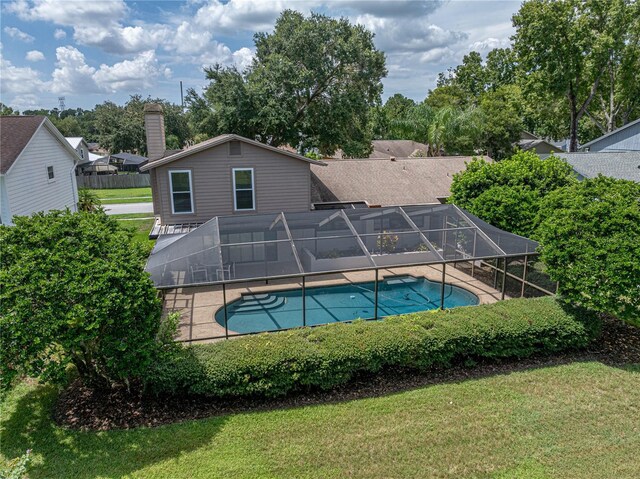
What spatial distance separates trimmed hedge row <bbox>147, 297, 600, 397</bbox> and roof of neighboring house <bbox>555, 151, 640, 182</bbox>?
46.2 ft

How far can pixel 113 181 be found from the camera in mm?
43531

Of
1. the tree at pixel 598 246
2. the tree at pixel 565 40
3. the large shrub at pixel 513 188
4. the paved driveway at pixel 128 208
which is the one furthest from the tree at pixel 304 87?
the tree at pixel 598 246

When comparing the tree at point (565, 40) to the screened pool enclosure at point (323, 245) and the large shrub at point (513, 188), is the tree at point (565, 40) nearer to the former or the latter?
the large shrub at point (513, 188)

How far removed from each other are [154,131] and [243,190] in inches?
214

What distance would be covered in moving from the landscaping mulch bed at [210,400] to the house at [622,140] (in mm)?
20922

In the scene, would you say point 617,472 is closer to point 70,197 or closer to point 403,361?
point 403,361

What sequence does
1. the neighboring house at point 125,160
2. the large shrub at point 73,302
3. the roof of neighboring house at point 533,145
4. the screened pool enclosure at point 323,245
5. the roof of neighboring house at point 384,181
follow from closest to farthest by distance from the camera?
the large shrub at point 73,302 < the screened pool enclosure at point 323,245 < the roof of neighboring house at point 384,181 < the roof of neighboring house at point 533,145 < the neighboring house at point 125,160

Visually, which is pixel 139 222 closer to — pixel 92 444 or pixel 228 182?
pixel 228 182

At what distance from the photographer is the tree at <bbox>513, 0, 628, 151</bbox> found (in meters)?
27.9

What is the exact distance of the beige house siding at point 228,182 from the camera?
16.5 m

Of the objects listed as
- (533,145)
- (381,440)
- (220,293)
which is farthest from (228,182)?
(533,145)

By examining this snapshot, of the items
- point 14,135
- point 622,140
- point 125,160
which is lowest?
point 622,140

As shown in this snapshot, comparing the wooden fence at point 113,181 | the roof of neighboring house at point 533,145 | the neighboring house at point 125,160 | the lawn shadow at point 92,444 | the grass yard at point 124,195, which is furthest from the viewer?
the neighboring house at point 125,160

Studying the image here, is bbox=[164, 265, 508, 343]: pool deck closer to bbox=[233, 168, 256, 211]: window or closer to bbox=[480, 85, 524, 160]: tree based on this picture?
bbox=[233, 168, 256, 211]: window
